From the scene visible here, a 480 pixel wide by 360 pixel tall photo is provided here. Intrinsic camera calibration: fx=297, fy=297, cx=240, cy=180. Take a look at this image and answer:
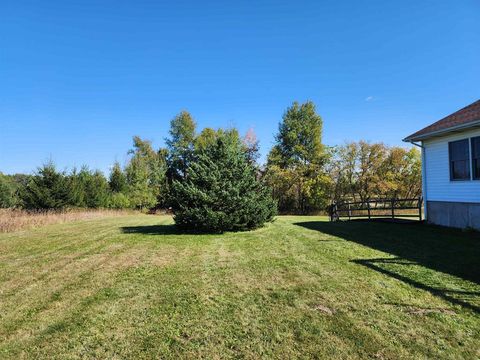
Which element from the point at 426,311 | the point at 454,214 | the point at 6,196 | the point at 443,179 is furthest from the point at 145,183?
the point at 426,311

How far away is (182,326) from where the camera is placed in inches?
134

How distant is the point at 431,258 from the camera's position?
6.23m

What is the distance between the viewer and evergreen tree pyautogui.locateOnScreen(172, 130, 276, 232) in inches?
395

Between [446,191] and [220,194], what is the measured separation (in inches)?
335

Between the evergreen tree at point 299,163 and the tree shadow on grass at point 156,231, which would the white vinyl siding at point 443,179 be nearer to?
the tree shadow on grass at point 156,231

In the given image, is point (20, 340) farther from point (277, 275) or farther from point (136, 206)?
point (136, 206)

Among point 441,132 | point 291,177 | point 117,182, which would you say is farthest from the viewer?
point 291,177

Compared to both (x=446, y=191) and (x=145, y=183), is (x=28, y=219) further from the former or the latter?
(x=446, y=191)

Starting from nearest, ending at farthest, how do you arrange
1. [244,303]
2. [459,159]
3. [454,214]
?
[244,303] → [459,159] → [454,214]

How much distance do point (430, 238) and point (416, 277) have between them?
14.9 ft

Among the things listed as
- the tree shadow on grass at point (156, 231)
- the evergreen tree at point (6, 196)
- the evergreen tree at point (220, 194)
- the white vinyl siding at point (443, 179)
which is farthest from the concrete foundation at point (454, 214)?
the evergreen tree at point (6, 196)

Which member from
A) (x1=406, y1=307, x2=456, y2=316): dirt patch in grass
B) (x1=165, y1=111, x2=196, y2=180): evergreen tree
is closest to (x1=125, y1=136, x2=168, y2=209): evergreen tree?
(x1=165, y1=111, x2=196, y2=180): evergreen tree

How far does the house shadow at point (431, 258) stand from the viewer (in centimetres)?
438

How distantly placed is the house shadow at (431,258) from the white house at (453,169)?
102 cm
